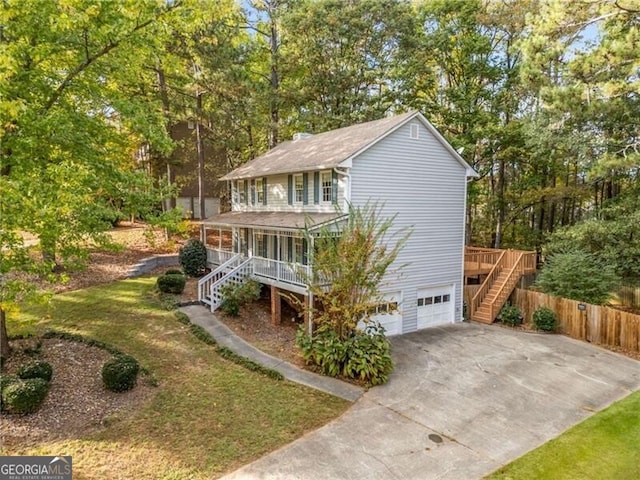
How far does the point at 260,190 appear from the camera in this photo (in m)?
19.3

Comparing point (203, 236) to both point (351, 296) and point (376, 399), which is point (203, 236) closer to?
point (351, 296)

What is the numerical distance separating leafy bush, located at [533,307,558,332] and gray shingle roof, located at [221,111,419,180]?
9592 millimetres

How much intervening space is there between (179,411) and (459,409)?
6.82 metres

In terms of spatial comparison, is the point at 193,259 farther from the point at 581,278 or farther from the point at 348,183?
the point at 581,278

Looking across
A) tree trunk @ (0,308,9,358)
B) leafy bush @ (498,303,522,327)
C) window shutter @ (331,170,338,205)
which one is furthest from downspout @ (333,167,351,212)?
tree trunk @ (0,308,9,358)

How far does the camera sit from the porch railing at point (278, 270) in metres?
14.5

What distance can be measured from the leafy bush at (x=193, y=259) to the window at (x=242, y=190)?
323 cm

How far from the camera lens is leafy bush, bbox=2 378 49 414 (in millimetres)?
8148

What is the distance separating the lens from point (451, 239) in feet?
56.3

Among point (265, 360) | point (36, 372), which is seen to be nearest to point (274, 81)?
Result: point (265, 360)

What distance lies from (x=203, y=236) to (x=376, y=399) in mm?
13678

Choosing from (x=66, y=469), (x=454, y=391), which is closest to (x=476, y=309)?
(x=454, y=391)

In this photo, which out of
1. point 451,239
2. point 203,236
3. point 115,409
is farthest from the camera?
point 203,236

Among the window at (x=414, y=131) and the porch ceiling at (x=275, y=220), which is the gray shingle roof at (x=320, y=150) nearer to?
the window at (x=414, y=131)
